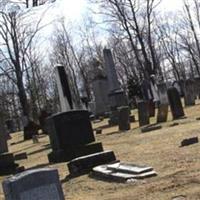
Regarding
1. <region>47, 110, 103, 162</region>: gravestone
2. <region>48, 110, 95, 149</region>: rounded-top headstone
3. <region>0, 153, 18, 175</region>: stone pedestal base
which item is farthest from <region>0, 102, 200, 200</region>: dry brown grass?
<region>0, 153, 18, 175</region>: stone pedestal base

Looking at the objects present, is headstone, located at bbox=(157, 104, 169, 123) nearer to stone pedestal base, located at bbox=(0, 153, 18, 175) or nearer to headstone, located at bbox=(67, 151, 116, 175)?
stone pedestal base, located at bbox=(0, 153, 18, 175)

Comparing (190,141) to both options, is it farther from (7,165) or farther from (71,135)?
(7,165)

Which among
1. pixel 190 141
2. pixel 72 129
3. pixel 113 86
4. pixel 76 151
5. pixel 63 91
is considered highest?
pixel 113 86

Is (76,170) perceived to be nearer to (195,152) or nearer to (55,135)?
(195,152)

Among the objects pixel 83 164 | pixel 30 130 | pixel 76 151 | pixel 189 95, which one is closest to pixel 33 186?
pixel 83 164

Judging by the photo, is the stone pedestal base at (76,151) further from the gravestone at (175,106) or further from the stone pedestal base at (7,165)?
the gravestone at (175,106)

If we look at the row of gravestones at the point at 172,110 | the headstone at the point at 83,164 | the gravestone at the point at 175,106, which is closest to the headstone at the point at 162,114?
the row of gravestones at the point at 172,110

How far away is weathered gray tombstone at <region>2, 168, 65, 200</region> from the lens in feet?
16.7

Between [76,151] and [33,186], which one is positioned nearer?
[33,186]

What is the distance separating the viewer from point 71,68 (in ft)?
222

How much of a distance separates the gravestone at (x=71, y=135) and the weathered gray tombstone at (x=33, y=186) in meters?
8.44

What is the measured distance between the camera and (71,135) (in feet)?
45.8

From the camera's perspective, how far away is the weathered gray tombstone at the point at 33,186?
16.7 ft

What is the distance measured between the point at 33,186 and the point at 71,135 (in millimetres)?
8829
